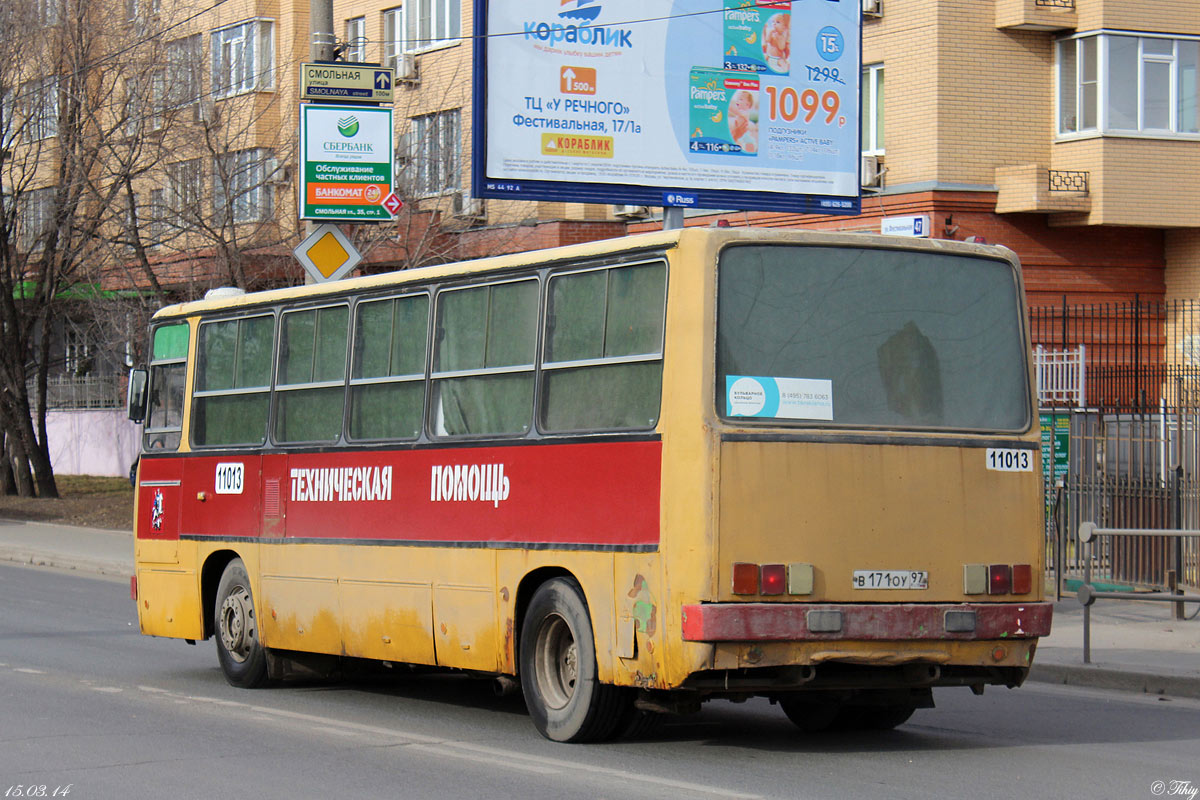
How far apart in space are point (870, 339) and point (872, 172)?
1877 centimetres

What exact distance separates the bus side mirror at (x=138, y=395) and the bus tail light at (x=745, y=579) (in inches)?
285

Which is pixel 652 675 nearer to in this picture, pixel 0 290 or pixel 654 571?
pixel 654 571

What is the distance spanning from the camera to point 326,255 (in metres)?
18.5

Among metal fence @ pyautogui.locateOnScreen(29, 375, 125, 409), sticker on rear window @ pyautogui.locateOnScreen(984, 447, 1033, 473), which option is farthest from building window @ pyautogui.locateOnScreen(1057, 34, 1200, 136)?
metal fence @ pyautogui.locateOnScreen(29, 375, 125, 409)

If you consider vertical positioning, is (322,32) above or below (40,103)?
below

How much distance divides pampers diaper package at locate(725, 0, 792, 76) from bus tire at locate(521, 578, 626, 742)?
38.3 feet

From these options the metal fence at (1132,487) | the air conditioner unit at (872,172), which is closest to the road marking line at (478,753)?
the metal fence at (1132,487)

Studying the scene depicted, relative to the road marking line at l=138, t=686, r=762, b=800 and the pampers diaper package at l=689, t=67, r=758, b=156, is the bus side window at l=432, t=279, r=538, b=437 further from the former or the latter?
the pampers diaper package at l=689, t=67, r=758, b=156

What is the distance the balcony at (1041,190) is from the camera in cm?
2681

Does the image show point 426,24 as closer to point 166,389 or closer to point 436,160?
point 436,160

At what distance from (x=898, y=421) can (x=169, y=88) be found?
22881 mm

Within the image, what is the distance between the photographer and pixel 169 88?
2942cm

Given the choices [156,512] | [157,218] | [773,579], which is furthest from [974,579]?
[157,218]

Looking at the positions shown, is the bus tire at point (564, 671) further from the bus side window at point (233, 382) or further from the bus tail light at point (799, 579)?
the bus side window at point (233, 382)
